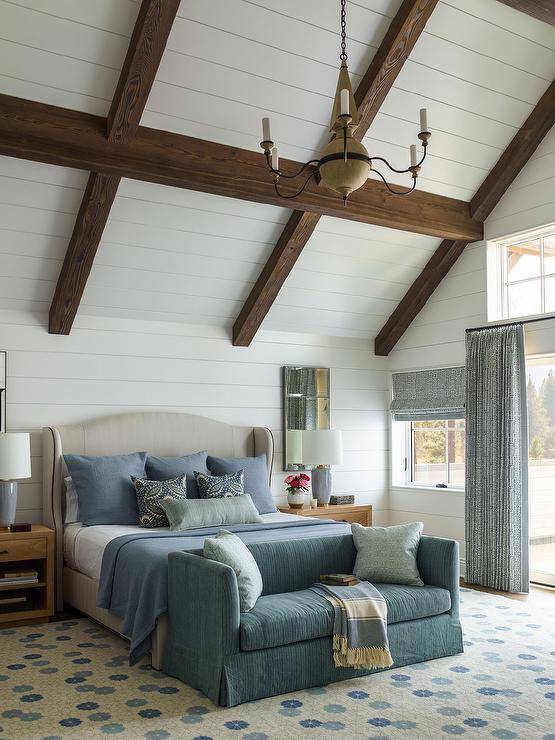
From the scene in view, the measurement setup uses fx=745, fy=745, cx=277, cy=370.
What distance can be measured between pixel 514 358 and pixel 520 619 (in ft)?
6.44

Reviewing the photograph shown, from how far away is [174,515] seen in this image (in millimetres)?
4891

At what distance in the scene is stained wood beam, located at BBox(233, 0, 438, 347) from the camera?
14.7 ft

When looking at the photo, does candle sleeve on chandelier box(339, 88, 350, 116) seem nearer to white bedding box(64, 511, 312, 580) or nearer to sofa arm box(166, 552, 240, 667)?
sofa arm box(166, 552, 240, 667)

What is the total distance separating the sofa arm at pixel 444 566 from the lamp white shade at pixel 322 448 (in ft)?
6.68

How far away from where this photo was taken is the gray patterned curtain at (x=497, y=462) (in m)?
5.68

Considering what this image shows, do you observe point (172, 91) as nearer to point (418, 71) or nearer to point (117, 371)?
point (418, 71)

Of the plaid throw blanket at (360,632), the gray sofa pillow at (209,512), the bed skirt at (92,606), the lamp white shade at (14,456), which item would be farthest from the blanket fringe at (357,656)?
the lamp white shade at (14,456)

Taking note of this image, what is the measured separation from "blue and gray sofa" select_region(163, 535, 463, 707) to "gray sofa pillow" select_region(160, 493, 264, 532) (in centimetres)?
87

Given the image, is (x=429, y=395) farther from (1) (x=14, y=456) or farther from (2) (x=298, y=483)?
(1) (x=14, y=456)

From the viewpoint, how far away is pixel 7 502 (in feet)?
16.3

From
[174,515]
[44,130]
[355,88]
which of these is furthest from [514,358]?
[44,130]

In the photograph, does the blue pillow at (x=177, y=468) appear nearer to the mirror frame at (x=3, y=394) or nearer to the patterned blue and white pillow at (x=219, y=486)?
the patterned blue and white pillow at (x=219, y=486)

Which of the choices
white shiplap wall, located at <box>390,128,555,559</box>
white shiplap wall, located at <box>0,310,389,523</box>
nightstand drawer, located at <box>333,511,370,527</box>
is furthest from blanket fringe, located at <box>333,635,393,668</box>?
white shiplap wall, located at <box>390,128,555,559</box>

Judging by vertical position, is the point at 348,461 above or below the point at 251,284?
below
